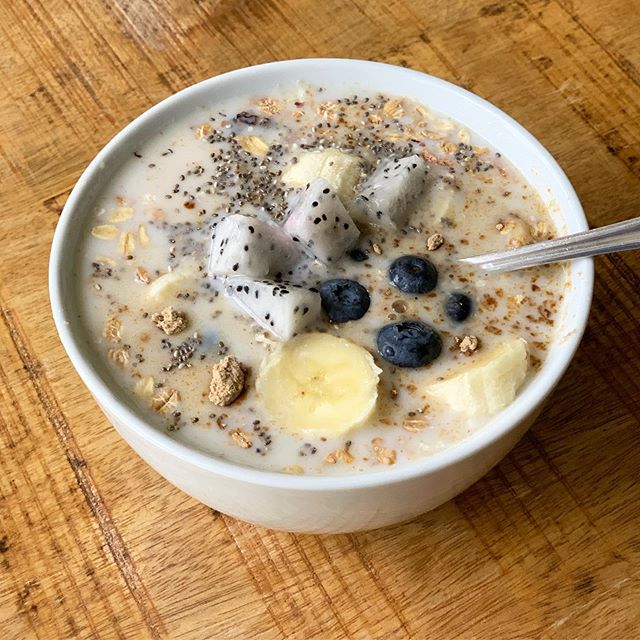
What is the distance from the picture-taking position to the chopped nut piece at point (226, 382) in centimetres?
142

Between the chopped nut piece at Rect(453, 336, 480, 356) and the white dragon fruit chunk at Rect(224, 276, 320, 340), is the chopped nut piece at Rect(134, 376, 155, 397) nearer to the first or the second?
the white dragon fruit chunk at Rect(224, 276, 320, 340)

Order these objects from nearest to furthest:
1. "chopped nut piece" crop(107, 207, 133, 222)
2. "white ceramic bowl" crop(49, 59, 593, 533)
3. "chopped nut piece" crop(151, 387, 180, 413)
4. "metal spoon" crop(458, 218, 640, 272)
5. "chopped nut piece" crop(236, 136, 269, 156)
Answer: "white ceramic bowl" crop(49, 59, 593, 533) → "chopped nut piece" crop(151, 387, 180, 413) → "metal spoon" crop(458, 218, 640, 272) → "chopped nut piece" crop(107, 207, 133, 222) → "chopped nut piece" crop(236, 136, 269, 156)

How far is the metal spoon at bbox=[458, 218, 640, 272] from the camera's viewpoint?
1.55 metres

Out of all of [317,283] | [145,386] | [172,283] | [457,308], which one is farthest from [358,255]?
[145,386]

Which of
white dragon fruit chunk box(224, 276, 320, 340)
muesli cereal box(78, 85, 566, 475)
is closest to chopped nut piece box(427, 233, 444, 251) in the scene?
muesli cereal box(78, 85, 566, 475)

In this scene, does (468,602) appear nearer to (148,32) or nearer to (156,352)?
(156,352)

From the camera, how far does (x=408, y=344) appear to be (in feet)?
4.74

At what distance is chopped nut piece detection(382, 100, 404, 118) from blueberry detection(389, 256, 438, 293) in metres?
0.39

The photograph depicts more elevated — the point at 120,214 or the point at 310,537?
the point at 120,214

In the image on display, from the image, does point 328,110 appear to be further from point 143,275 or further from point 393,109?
point 143,275

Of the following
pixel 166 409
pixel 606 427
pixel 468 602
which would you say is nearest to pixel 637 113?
pixel 606 427

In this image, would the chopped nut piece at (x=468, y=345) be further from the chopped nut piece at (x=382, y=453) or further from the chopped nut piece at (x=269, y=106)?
the chopped nut piece at (x=269, y=106)

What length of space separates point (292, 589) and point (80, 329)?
21.9 inches

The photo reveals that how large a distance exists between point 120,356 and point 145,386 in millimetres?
70
